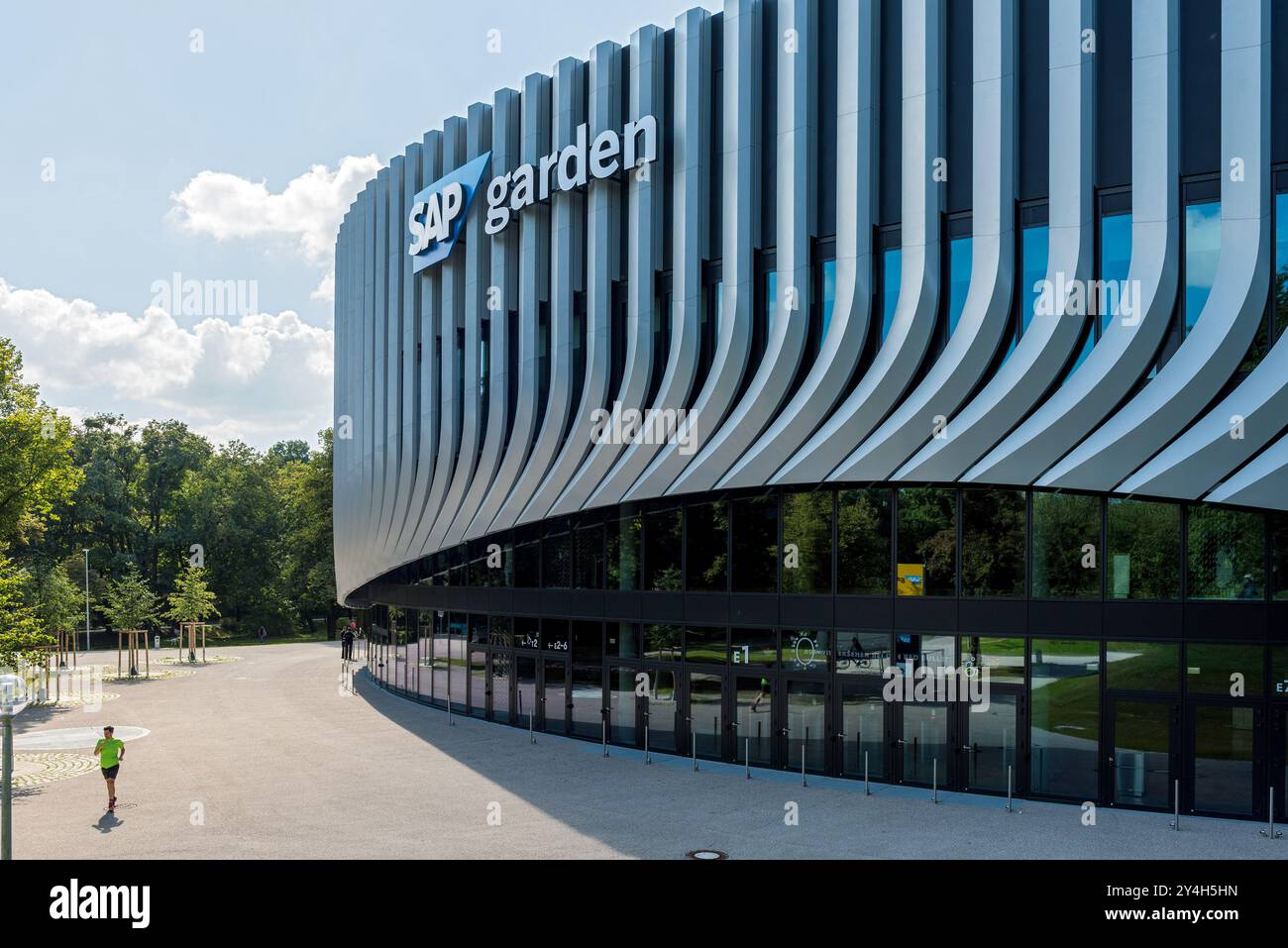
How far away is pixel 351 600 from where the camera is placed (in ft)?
158

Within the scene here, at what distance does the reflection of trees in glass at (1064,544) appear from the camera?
19.0m

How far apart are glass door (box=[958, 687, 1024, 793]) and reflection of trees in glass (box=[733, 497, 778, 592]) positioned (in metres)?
4.96

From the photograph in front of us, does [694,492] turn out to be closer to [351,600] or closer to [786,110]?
[786,110]

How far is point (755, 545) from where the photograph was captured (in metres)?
22.7

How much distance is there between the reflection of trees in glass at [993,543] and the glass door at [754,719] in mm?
5213

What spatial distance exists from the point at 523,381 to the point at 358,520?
49.3 ft

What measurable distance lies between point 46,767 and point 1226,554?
85.1 feet

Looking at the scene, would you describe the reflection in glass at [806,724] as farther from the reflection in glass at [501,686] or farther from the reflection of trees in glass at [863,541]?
the reflection in glass at [501,686]

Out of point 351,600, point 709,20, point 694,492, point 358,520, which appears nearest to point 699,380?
point 694,492

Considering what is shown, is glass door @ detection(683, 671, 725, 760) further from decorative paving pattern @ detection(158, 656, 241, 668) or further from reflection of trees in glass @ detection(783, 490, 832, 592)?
decorative paving pattern @ detection(158, 656, 241, 668)

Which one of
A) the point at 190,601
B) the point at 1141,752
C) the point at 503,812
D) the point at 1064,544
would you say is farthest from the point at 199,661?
the point at 1141,752

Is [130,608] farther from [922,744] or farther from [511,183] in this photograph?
[922,744]

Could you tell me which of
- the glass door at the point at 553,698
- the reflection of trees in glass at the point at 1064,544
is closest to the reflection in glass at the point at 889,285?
the reflection of trees in glass at the point at 1064,544

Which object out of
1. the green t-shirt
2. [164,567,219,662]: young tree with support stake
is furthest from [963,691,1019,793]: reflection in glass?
[164,567,219,662]: young tree with support stake
